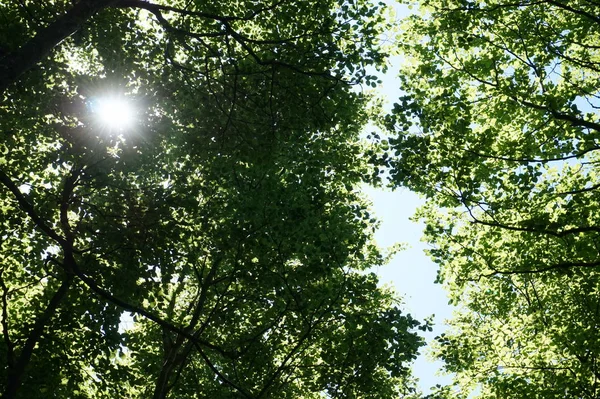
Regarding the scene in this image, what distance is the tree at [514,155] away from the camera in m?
10.9

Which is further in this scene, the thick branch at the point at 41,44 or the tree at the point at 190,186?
the tree at the point at 190,186

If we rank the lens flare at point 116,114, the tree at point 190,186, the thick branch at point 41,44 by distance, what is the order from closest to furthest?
the thick branch at point 41,44 → the tree at point 190,186 → the lens flare at point 116,114

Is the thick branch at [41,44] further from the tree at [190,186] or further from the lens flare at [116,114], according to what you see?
the lens flare at [116,114]

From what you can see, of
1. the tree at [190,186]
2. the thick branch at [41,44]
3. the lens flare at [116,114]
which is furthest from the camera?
the lens flare at [116,114]

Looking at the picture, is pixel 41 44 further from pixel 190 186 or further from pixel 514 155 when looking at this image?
pixel 514 155

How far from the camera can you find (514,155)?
1155 centimetres

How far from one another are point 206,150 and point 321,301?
4.78 metres

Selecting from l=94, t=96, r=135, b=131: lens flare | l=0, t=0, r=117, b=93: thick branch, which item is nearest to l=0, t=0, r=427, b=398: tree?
l=94, t=96, r=135, b=131: lens flare

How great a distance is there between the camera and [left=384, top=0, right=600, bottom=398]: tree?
429 inches

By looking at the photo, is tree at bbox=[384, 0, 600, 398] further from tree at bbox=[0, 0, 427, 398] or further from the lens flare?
the lens flare

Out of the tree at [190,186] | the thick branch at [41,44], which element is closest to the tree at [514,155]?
→ the tree at [190,186]

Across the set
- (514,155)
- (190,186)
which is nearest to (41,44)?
(190,186)

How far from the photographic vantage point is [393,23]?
12664 mm

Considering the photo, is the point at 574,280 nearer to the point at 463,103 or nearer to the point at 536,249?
Result: the point at 536,249
